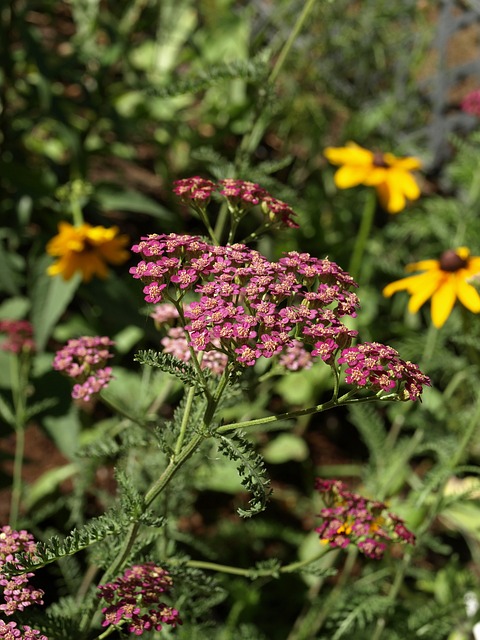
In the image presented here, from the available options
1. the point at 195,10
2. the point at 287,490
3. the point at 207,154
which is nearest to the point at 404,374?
the point at 207,154

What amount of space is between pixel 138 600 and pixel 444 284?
3.35ft

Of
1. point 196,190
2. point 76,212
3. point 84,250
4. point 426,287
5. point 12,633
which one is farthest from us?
point 76,212

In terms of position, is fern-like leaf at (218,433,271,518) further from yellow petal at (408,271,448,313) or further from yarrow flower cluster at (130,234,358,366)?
yellow petal at (408,271,448,313)

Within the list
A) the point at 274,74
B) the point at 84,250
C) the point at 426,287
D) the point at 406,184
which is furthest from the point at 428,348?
the point at 84,250

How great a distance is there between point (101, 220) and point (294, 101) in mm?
1081

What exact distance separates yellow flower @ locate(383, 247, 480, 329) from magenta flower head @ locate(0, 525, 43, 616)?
98 centimetres

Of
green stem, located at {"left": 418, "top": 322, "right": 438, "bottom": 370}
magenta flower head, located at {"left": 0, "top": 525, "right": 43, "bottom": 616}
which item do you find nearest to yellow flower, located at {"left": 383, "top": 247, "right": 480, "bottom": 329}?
green stem, located at {"left": 418, "top": 322, "right": 438, "bottom": 370}

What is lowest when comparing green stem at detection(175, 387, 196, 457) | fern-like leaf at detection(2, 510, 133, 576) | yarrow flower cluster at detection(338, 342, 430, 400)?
fern-like leaf at detection(2, 510, 133, 576)

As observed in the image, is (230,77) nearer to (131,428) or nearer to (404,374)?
(131,428)

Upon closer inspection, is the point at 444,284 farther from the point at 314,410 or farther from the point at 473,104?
the point at 473,104

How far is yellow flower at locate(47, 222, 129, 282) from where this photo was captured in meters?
2.21

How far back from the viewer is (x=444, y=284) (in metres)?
1.72

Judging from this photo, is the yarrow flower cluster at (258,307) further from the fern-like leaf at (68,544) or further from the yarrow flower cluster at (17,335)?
the yarrow flower cluster at (17,335)

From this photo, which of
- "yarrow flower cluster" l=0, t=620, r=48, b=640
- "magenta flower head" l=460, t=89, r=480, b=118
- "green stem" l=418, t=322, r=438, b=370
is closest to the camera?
"yarrow flower cluster" l=0, t=620, r=48, b=640
